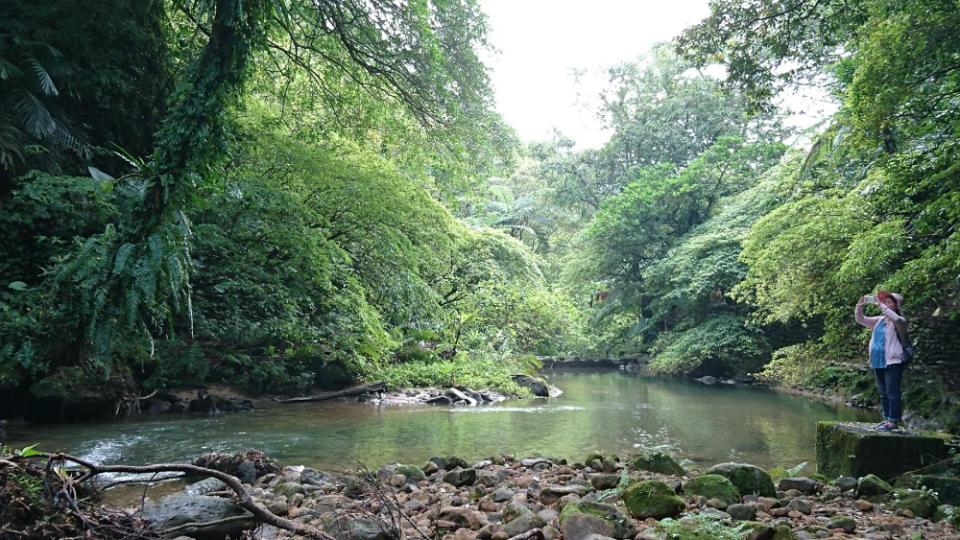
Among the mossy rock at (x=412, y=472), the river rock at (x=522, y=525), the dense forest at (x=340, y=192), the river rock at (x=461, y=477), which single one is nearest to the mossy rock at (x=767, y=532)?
the river rock at (x=522, y=525)

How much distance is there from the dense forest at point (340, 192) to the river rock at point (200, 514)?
390 cm

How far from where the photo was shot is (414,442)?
26.3 feet

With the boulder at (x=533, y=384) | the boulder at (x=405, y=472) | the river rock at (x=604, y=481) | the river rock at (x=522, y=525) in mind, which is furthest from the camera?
the boulder at (x=533, y=384)

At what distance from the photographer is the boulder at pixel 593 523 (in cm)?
329

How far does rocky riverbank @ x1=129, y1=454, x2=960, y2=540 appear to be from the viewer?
3271 millimetres

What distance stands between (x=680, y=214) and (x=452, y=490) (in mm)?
22848

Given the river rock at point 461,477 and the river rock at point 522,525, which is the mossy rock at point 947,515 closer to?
the river rock at point 522,525

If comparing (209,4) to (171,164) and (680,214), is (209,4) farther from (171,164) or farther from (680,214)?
(680,214)

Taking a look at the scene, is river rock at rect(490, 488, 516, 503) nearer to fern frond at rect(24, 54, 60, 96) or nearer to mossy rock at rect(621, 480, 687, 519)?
mossy rock at rect(621, 480, 687, 519)

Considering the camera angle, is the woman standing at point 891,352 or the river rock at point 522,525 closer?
the river rock at point 522,525

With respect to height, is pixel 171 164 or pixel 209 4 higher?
pixel 209 4

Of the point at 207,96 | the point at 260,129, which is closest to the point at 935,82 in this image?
the point at 207,96

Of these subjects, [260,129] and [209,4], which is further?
[260,129]

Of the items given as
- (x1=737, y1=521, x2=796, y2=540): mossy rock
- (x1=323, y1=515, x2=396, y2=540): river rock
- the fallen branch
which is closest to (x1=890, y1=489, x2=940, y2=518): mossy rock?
(x1=737, y1=521, x2=796, y2=540): mossy rock
